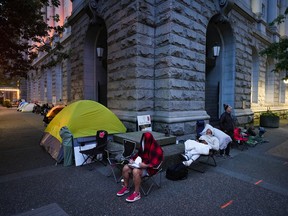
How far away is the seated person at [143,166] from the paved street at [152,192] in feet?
0.67

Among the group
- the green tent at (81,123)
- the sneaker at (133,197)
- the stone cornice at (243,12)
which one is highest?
the stone cornice at (243,12)

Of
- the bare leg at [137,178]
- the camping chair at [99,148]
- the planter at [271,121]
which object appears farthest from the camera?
the planter at [271,121]

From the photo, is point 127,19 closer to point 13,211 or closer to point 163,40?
point 163,40

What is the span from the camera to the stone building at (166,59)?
→ 8.17 metres

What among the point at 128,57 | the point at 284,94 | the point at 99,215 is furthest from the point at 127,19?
the point at 284,94

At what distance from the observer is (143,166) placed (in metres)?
4.27

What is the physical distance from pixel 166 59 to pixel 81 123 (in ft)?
13.8

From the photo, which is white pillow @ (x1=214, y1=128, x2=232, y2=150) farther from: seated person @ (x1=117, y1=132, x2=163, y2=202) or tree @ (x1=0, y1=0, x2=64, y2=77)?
tree @ (x1=0, y1=0, x2=64, y2=77)

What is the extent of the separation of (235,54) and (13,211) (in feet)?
40.4

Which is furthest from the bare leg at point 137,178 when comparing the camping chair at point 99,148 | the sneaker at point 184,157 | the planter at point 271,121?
the planter at point 271,121

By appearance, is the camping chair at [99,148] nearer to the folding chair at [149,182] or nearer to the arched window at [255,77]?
the folding chair at [149,182]

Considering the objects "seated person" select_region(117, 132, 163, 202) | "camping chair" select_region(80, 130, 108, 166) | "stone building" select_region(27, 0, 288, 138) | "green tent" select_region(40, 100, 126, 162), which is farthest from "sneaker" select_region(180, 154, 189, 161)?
"green tent" select_region(40, 100, 126, 162)

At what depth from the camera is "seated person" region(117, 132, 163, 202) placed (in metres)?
4.19

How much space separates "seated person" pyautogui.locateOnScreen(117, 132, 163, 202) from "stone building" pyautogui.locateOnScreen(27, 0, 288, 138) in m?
3.42
